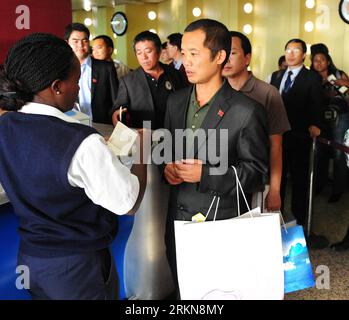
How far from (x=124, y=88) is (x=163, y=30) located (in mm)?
6769

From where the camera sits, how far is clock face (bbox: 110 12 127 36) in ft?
31.6

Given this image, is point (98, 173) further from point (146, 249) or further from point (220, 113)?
point (146, 249)

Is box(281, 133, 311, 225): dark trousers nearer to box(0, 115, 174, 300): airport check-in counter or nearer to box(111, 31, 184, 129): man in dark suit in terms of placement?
box(111, 31, 184, 129): man in dark suit

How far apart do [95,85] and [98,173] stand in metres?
2.43

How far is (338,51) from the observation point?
21.4ft

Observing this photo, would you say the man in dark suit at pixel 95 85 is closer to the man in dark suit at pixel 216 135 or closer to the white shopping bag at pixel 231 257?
the man in dark suit at pixel 216 135

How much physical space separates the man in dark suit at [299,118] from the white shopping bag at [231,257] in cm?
215

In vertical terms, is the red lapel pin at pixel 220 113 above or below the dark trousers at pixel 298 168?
above

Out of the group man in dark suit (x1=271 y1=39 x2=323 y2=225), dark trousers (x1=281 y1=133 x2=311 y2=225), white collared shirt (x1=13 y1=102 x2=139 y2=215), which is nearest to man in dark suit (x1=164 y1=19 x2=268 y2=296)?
white collared shirt (x1=13 y1=102 x2=139 y2=215)

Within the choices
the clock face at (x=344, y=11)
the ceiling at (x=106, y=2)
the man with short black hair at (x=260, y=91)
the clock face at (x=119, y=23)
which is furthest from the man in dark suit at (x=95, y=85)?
the clock face at (x=119, y=23)

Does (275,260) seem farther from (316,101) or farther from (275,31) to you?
(275,31)

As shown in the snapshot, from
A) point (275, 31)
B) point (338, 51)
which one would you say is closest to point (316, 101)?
point (338, 51)

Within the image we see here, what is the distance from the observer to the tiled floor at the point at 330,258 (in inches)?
106

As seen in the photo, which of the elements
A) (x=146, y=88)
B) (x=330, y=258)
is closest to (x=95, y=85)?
(x=146, y=88)
